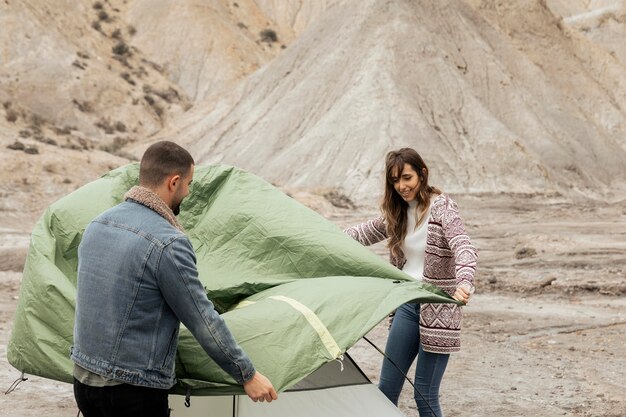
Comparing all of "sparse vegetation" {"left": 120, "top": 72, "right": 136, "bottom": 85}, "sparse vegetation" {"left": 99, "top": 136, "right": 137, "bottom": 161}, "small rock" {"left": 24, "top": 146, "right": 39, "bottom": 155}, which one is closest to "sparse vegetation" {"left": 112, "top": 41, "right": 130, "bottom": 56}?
"sparse vegetation" {"left": 120, "top": 72, "right": 136, "bottom": 85}

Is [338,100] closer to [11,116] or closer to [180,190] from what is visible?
[11,116]

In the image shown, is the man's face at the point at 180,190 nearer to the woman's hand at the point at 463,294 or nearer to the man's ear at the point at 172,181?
the man's ear at the point at 172,181

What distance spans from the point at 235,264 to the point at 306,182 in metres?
24.7

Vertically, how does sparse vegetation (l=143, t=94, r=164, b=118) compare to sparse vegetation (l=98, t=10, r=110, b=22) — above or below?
below

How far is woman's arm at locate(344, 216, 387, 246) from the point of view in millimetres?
4707

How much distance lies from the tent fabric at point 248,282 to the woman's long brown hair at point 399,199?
254 mm

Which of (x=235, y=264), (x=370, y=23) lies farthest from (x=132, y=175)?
(x=370, y=23)

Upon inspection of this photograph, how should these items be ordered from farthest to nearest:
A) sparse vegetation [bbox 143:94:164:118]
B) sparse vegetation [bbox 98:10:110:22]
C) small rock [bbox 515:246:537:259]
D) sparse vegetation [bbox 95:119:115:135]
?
sparse vegetation [bbox 98:10:110:22], sparse vegetation [bbox 143:94:164:118], sparse vegetation [bbox 95:119:115:135], small rock [bbox 515:246:537:259]

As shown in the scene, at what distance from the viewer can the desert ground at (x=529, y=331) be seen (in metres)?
7.13

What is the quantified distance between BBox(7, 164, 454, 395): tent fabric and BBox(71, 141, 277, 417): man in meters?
0.38

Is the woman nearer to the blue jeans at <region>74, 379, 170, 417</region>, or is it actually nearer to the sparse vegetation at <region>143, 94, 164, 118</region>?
the blue jeans at <region>74, 379, 170, 417</region>

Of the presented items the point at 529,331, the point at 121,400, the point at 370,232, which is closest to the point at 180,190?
the point at 121,400

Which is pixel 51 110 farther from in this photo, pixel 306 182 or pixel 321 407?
pixel 321 407

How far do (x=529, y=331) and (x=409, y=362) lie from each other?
6.44 meters
